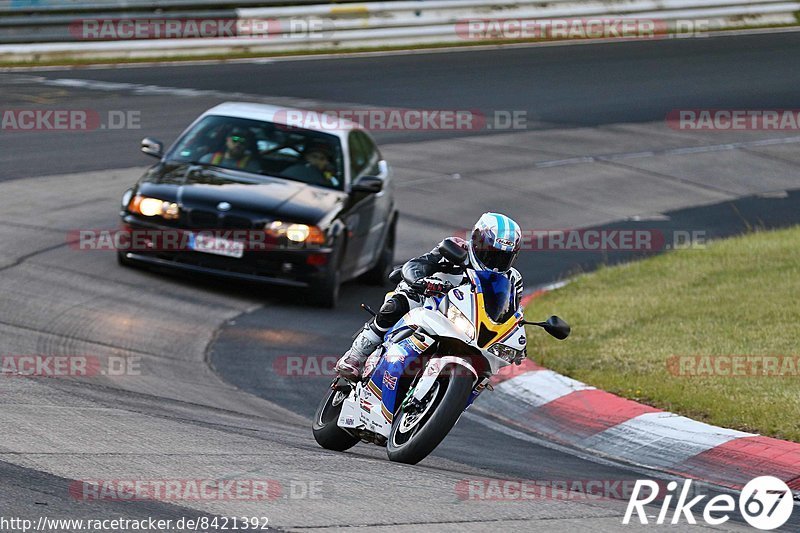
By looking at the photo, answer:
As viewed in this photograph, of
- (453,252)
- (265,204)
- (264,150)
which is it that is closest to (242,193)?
(265,204)

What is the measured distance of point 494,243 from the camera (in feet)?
23.5

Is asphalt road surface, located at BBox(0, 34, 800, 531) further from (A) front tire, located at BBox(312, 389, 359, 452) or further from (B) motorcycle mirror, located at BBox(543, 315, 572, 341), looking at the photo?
(B) motorcycle mirror, located at BBox(543, 315, 572, 341)

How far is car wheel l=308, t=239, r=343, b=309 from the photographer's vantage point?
41.6ft

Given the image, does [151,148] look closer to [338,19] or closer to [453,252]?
[453,252]

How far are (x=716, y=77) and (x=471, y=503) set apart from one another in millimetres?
22897

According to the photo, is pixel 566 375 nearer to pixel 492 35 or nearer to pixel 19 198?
pixel 19 198

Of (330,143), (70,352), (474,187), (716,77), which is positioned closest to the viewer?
(70,352)

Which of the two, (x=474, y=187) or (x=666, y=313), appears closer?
(x=666, y=313)

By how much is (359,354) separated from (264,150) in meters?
6.09

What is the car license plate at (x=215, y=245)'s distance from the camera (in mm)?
12453

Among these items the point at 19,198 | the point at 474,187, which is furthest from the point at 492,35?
the point at 19,198

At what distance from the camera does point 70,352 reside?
10086 mm

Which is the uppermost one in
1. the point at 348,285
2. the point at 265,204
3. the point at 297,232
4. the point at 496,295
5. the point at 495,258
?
the point at 495,258

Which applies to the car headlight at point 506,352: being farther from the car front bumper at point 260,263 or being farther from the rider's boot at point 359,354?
the car front bumper at point 260,263
